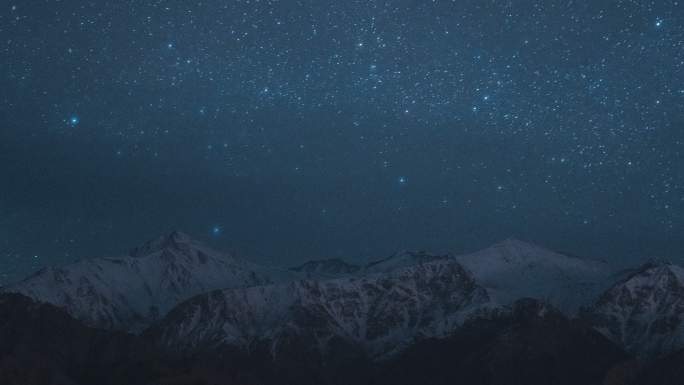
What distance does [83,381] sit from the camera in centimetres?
18288

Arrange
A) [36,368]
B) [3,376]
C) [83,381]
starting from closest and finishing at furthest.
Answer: [3,376] → [36,368] → [83,381]

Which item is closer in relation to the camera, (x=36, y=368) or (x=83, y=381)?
(x=36, y=368)

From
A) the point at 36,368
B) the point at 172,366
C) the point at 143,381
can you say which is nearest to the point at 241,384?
the point at 172,366

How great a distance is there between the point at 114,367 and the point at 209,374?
2618cm

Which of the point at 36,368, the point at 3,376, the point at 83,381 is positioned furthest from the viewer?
the point at 83,381

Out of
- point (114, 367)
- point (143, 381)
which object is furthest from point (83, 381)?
point (143, 381)

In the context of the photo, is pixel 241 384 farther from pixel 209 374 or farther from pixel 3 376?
pixel 3 376

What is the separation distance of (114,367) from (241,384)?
87.1ft

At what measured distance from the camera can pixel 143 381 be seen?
169375 millimetres

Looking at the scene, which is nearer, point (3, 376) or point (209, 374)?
point (3, 376)

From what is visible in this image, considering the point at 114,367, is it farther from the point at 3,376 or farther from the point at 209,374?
the point at 3,376

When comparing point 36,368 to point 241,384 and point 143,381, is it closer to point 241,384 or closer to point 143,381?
point 143,381

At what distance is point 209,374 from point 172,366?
48.0 ft

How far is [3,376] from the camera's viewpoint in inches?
5984
